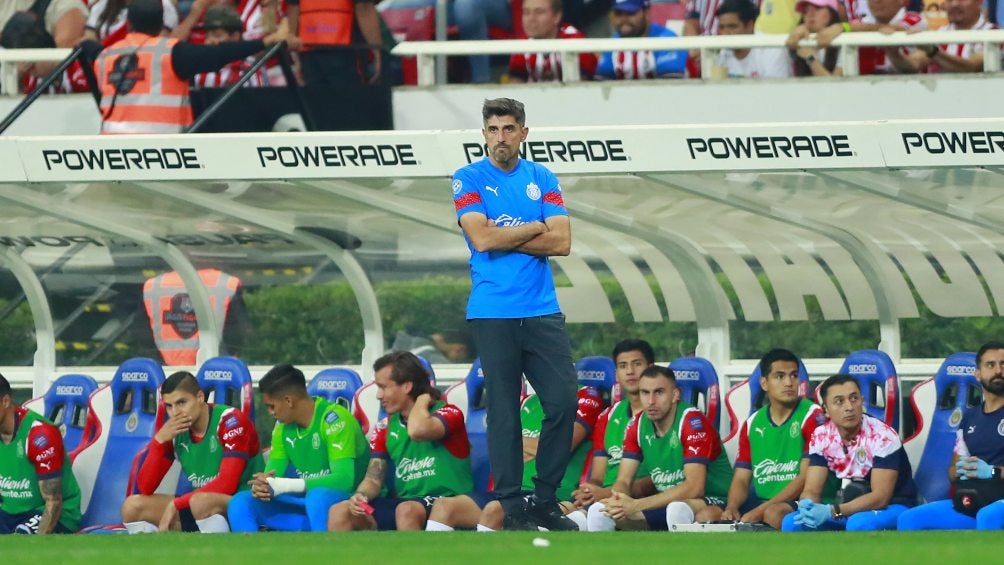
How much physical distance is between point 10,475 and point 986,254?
536cm

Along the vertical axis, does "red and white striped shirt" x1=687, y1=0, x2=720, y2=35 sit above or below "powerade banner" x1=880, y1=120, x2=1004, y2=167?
below

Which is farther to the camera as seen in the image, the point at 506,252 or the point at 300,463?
the point at 300,463

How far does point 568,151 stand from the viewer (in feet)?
31.6

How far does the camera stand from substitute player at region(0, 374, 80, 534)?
10.7 m

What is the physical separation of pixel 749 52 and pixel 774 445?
4.45m

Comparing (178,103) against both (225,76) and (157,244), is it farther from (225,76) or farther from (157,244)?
(225,76)

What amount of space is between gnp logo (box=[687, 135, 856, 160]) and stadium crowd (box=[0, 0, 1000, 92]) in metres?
3.38

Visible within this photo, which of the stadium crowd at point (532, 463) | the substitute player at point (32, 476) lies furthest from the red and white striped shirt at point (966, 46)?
the substitute player at point (32, 476)

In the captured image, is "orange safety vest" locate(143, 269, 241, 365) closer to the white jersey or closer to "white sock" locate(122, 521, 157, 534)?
"white sock" locate(122, 521, 157, 534)

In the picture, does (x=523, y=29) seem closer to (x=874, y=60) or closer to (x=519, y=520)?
(x=874, y=60)

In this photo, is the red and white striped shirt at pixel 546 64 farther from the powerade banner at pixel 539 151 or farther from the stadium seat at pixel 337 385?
the powerade banner at pixel 539 151

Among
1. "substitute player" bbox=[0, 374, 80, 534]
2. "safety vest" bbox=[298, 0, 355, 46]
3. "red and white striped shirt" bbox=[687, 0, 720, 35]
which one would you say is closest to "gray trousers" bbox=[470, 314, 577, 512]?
"substitute player" bbox=[0, 374, 80, 534]

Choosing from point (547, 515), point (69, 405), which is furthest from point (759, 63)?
point (547, 515)

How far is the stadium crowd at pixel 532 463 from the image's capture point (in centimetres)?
945
